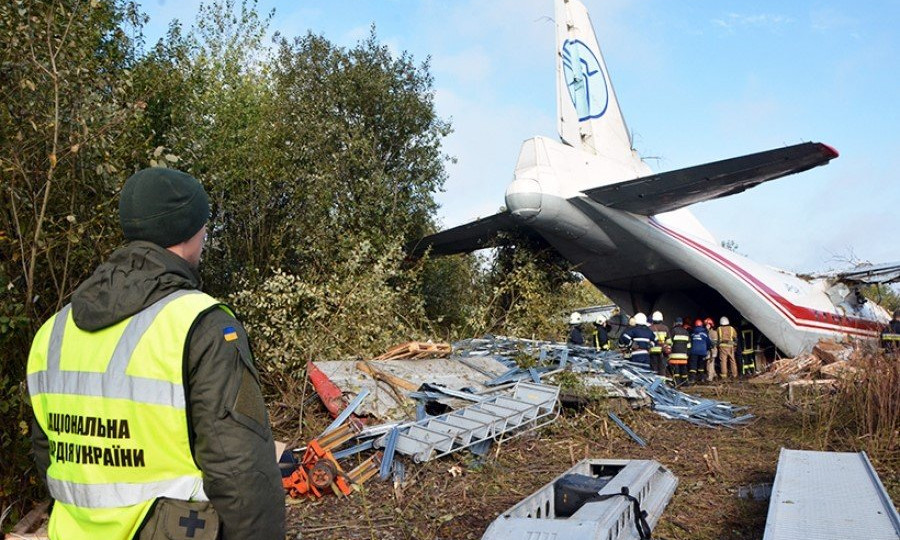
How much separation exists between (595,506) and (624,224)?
979cm

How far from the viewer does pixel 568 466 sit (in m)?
6.10

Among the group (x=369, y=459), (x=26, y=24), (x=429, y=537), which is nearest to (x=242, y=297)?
(x=369, y=459)

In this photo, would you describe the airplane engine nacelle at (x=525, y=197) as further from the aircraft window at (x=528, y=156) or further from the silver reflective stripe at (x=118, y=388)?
the silver reflective stripe at (x=118, y=388)

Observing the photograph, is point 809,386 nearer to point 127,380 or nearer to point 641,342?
point 641,342

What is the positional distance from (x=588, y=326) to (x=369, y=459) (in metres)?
11.9

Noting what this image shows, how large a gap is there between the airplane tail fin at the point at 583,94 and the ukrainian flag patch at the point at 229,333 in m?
12.7

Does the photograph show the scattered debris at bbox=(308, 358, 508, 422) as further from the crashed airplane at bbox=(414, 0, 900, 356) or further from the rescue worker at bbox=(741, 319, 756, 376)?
the rescue worker at bbox=(741, 319, 756, 376)

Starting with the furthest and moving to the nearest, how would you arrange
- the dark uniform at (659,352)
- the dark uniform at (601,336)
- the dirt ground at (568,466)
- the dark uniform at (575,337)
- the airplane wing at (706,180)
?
1. the dark uniform at (601,336)
2. the dark uniform at (575,337)
3. the dark uniform at (659,352)
4. the airplane wing at (706,180)
5. the dirt ground at (568,466)

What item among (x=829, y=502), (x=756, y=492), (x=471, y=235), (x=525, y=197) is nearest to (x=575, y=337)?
(x=471, y=235)

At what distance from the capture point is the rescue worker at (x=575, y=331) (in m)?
13.5

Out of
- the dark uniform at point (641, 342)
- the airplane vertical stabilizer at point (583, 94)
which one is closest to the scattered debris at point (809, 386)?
the dark uniform at point (641, 342)

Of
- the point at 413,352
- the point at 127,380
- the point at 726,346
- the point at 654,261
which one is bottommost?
the point at 726,346

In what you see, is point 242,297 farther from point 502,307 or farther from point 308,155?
point 502,307

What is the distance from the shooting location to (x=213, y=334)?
67.1 inches
